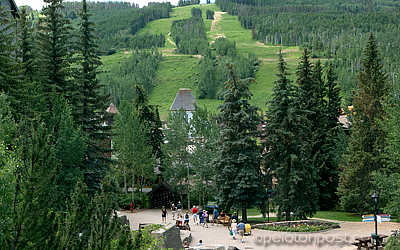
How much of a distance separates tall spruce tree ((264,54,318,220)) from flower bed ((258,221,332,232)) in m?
3.24

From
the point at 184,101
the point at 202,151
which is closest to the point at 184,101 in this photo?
the point at 184,101

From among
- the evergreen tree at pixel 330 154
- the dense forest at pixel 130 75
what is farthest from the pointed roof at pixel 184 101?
the dense forest at pixel 130 75

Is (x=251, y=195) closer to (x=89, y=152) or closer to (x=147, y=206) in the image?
(x=89, y=152)

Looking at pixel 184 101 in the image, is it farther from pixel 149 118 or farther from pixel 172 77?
pixel 172 77

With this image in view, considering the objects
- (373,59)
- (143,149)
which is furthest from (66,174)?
(373,59)

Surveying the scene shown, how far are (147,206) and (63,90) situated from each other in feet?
65.4

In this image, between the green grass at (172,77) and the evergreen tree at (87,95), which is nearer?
the evergreen tree at (87,95)

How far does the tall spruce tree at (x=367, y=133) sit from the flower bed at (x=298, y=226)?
8.08 meters

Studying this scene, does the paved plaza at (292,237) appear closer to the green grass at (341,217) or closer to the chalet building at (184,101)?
the green grass at (341,217)

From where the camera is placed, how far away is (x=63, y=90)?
27.9 meters

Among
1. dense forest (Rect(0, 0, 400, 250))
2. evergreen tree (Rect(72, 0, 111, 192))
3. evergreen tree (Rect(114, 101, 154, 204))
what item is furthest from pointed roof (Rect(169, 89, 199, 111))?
evergreen tree (Rect(72, 0, 111, 192))

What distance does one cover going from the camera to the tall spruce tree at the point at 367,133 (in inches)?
1258

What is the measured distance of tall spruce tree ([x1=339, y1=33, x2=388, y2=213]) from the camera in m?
32.0

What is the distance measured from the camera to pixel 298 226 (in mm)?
26094
